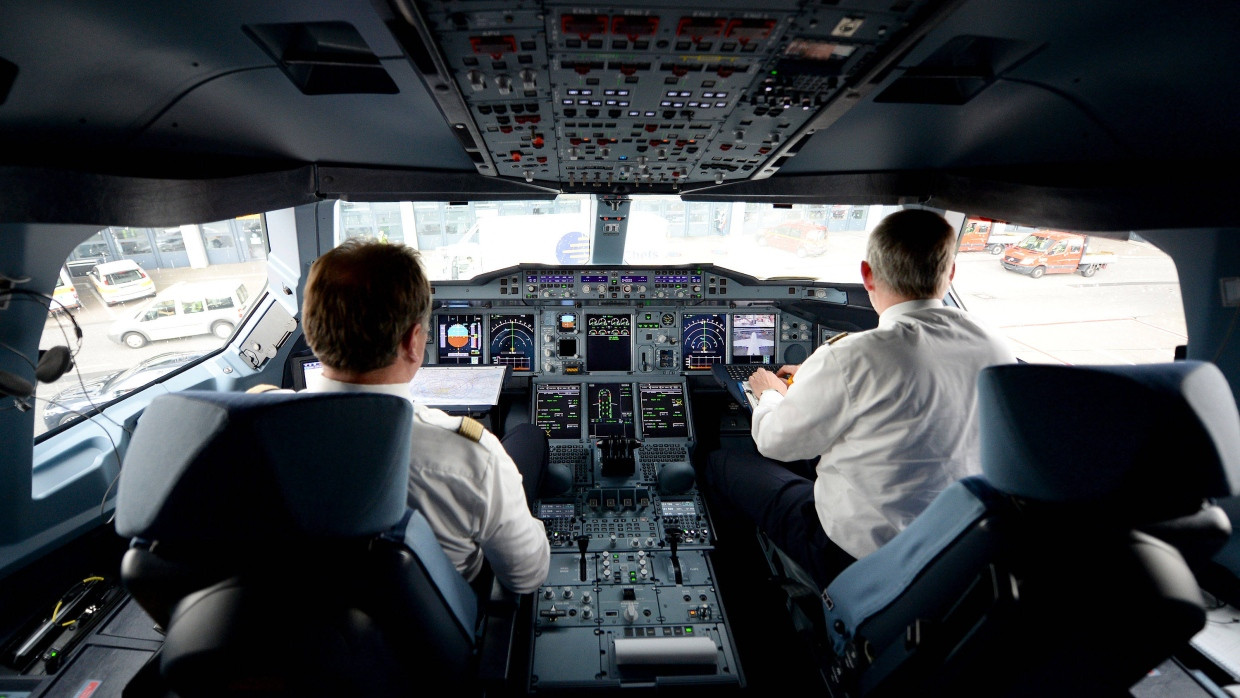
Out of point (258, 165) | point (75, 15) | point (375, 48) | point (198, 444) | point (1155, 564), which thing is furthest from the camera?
point (258, 165)

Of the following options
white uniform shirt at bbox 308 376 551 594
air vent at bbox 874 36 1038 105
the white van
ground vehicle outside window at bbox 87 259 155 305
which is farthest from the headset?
air vent at bbox 874 36 1038 105

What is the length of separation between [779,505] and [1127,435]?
1.19m

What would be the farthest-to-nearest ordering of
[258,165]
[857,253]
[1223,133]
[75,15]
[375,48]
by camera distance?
[857,253]
[258,165]
[1223,133]
[375,48]
[75,15]

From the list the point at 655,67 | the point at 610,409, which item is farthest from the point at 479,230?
the point at 655,67

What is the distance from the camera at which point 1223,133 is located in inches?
Result: 65.7

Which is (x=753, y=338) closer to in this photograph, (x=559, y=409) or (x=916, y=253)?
(x=559, y=409)

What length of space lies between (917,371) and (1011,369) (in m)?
0.49

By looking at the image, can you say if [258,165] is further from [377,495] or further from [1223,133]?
[1223,133]

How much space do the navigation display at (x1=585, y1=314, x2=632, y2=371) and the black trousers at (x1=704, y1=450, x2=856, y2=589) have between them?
3.48ft

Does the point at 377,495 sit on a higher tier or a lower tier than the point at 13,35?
lower

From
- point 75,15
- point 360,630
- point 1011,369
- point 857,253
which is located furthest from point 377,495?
point 857,253

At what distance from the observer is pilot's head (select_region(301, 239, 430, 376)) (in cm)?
106

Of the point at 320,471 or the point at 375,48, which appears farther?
the point at 375,48

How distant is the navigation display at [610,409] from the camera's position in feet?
10.6
